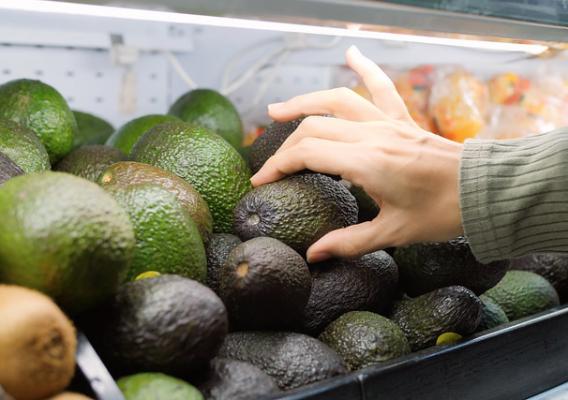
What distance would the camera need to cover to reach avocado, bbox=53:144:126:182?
110 cm

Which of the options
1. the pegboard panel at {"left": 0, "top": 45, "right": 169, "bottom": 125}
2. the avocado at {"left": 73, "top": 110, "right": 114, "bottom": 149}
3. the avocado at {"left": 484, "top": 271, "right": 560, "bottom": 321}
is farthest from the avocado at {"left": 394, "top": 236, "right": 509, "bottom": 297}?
the pegboard panel at {"left": 0, "top": 45, "right": 169, "bottom": 125}

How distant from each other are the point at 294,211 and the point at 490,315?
1.22 ft

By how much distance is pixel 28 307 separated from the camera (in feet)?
1.91

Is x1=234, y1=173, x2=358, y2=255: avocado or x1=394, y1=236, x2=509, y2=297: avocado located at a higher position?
x1=234, y1=173, x2=358, y2=255: avocado

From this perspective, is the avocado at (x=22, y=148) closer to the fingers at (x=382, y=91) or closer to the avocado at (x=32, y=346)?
the avocado at (x=32, y=346)

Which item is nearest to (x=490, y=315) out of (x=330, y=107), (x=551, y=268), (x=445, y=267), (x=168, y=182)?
(x=445, y=267)

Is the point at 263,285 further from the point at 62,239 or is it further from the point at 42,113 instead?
the point at 42,113

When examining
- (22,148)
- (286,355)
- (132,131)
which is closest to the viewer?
(286,355)

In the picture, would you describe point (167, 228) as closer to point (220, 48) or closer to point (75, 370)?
point (75, 370)

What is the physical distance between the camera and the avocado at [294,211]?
0.99m

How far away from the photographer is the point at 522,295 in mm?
1208

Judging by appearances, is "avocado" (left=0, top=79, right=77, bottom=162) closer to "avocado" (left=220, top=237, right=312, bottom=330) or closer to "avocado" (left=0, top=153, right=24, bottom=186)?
"avocado" (left=0, top=153, right=24, bottom=186)

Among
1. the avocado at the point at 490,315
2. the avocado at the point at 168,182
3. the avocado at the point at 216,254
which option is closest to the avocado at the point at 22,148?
the avocado at the point at 168,182

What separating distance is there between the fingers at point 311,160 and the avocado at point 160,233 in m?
0.22
